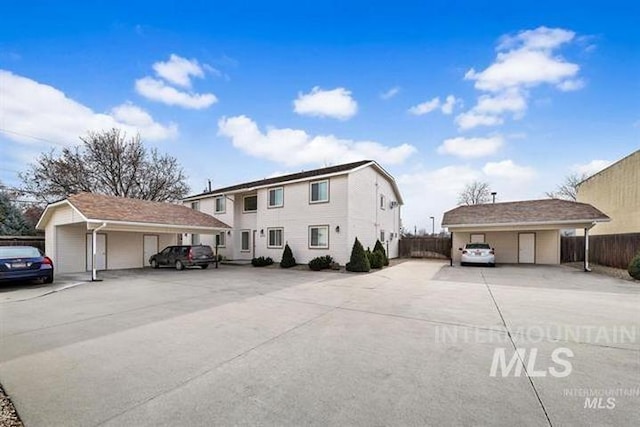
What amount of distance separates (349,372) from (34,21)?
518 inches

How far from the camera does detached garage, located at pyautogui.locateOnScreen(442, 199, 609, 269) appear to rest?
16.9m

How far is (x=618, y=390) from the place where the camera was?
3.33m

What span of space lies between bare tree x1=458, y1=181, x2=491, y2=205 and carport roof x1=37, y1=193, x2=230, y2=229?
1306 inches

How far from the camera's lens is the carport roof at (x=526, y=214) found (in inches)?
650

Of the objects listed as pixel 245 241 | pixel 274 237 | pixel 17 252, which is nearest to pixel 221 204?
pixel 245 241

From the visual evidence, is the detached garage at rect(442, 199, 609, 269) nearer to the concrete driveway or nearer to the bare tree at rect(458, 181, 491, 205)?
the concrete driveway

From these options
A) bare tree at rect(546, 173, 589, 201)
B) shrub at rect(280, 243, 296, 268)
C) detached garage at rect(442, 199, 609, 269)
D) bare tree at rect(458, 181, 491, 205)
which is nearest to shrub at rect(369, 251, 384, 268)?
shrub at rect(280, 243, 296, 268)

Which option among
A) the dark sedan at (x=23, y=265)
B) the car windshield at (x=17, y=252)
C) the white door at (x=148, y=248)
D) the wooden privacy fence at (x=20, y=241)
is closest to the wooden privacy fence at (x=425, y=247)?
the white door at (x=148, y=248)

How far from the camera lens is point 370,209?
783 inches

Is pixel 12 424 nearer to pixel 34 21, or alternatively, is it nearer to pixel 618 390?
pixel 618 390

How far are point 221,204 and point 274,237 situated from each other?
6.54 m

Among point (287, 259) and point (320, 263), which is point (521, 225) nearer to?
point (320, 263)

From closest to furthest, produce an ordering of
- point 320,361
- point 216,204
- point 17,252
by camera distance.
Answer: point 320,361, point 17,252, point 216,204

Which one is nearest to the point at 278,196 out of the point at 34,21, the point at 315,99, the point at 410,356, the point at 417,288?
the point at 315,99
